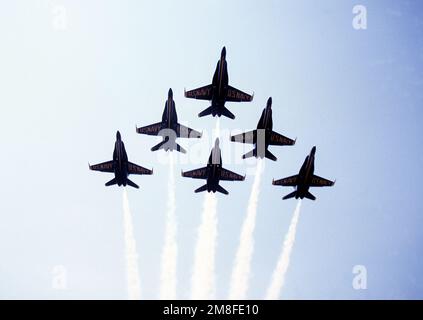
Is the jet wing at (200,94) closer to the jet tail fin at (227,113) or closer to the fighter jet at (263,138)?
the jet tail fin at (227,113)

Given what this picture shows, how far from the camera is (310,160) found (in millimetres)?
59438

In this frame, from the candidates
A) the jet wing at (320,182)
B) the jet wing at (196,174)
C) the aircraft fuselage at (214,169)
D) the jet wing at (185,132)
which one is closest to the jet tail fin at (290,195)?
the jet wing at (320,182)

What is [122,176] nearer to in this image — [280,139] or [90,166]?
[90,166]

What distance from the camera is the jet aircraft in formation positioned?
60219 millimetres

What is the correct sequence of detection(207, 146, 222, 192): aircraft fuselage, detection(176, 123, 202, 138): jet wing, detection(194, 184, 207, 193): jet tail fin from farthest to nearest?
detection(176, 123, 202, 138): jet wing → detection(194, 184, 207, 193): jet tail fin → detection(207, 146, 222, 192): aircraft fuselage

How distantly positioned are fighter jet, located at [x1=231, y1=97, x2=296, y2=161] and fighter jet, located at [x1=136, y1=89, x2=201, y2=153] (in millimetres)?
7868

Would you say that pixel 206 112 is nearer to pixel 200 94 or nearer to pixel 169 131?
pixel 200 94

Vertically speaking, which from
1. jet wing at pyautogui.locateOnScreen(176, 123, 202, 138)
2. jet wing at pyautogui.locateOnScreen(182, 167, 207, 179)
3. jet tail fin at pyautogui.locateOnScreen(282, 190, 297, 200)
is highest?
jet wing at pyautogui.locateOnScreen(176, 123, 202, 138)

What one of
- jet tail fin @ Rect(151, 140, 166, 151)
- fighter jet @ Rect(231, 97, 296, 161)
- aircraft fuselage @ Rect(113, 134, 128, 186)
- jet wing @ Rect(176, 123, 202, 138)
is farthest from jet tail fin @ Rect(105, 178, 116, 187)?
fighter jet @ Rect(231, 97, 296, 161)

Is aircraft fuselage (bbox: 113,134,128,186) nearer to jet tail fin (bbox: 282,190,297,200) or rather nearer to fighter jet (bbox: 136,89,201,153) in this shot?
fighter jet (bbox: 136,89,201,153)

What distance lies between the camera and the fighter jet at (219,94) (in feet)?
194

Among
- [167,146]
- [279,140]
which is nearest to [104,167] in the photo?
→ [167,146]
